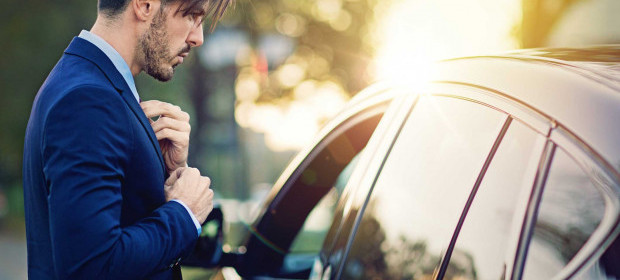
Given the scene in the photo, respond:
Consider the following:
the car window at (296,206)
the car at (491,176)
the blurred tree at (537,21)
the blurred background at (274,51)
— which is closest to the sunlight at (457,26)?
the blurred background at (274,51)

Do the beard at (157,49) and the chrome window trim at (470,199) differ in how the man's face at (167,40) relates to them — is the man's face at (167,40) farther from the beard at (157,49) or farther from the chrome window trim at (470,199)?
the chrome window trim at (470,199)

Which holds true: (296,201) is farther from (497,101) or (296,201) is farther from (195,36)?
(497,101)

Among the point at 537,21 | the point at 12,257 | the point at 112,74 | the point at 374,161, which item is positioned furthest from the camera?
the point at 12,257

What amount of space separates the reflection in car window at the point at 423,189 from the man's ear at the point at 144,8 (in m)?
0.82

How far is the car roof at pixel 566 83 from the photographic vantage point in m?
1.13

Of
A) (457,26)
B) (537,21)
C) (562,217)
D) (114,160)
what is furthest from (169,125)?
(457,26)

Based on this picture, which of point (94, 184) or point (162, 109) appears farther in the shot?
point (162, 109)

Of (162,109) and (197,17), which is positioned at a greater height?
(197,17)

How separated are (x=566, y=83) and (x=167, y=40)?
1.12 m

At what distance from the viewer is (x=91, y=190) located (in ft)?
4.68

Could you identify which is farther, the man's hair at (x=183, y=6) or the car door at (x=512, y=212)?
the man's hair at (x=183, y=6)

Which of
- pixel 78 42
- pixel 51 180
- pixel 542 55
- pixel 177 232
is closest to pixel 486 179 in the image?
pixel 542 55

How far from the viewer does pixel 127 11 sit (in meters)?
1.79

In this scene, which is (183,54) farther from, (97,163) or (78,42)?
(97,163)
